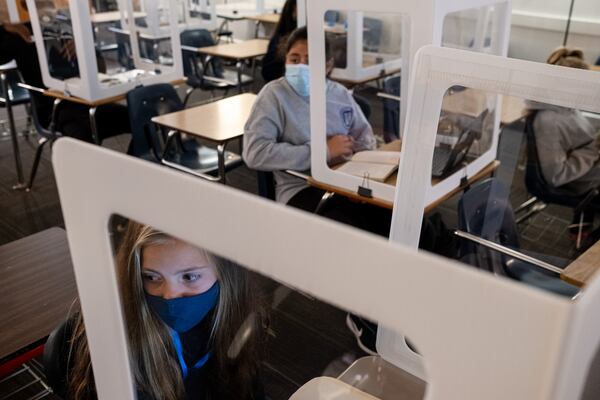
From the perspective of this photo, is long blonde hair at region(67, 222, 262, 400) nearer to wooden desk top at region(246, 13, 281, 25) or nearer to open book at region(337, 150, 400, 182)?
open book at region(337, 150, 400, 182)

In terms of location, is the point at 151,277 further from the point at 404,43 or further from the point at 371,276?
the point at 404,43

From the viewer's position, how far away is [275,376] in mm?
635

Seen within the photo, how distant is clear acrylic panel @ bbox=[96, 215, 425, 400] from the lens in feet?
1.61

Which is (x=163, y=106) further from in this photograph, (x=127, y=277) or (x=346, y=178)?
(x=127, y=277)

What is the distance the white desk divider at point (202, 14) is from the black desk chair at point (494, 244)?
16.1 feet

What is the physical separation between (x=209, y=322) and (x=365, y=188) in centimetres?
146

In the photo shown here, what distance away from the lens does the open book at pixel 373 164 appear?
1.96 metres

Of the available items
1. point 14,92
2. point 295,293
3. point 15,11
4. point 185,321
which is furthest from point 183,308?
point 15,11

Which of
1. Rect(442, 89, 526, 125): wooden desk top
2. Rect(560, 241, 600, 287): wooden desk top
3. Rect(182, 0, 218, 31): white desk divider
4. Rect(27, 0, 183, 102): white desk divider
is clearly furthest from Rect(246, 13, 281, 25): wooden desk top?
Rect(560, 241, 600, 287): wooden desk top

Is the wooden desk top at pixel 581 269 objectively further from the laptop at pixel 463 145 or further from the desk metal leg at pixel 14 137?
the desk metal leg at pixel 14 137

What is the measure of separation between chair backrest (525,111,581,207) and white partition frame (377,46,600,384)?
5.94ft

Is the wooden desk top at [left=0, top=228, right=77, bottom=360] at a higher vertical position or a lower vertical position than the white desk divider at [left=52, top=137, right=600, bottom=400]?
lower

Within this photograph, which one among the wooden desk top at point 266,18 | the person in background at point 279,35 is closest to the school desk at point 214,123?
the person in background at point 279,35

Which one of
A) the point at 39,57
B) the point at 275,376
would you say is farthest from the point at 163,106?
the point at 275,376
